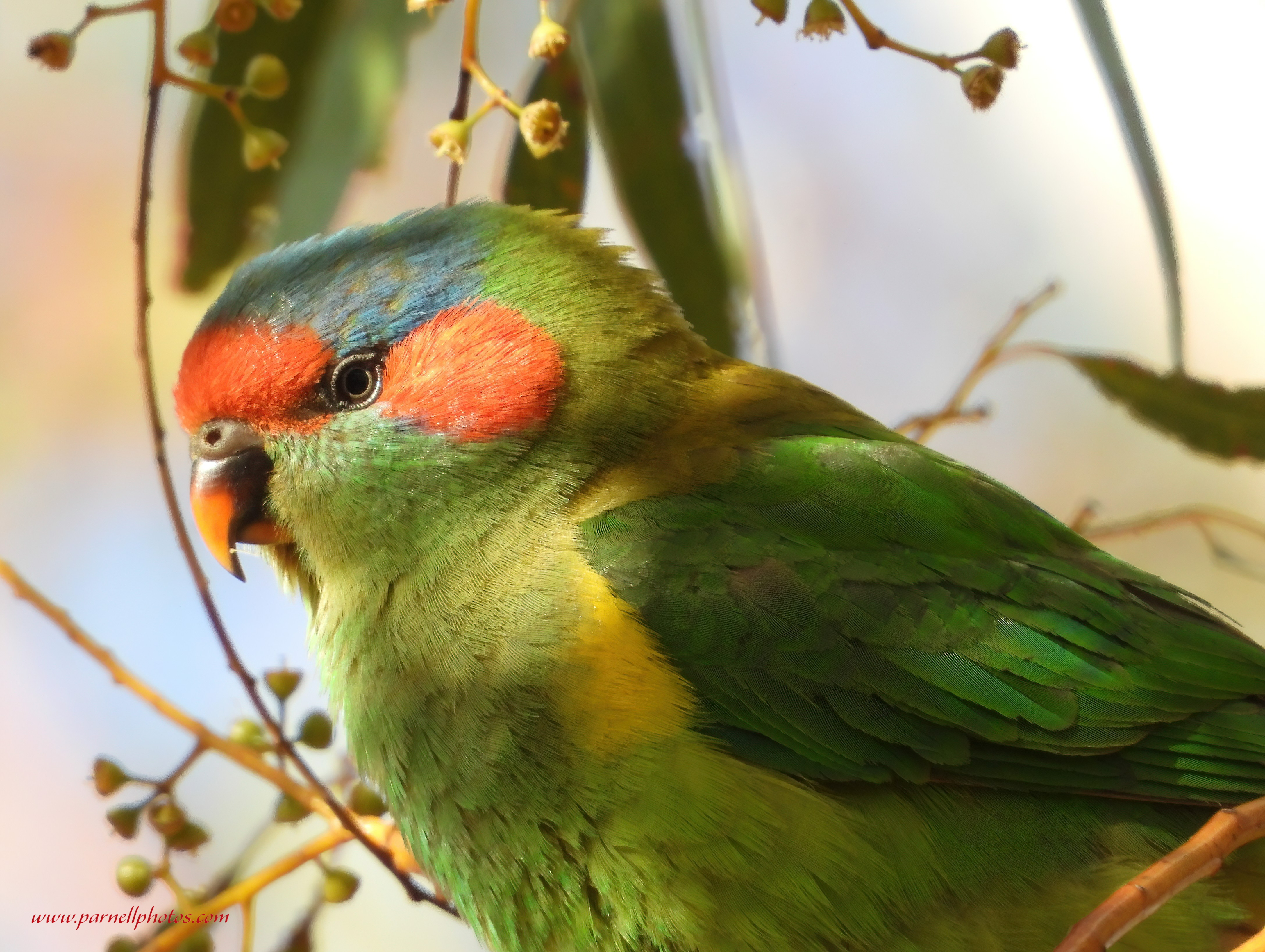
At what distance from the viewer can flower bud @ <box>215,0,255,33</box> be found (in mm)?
1045

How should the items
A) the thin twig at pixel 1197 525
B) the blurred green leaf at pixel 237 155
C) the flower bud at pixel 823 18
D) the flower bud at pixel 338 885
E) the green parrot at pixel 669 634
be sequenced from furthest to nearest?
1. the thin twig at pixel 1197 525
2. the blurred green leaf at pixel 237 155
3. the flower bud at pixel 338 885
4. the flower bud at pixel 823 18
5. the green parrot at pixel 669 634

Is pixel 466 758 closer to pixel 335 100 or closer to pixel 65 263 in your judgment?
pixel 335 100

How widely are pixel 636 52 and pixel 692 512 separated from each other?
0.66m

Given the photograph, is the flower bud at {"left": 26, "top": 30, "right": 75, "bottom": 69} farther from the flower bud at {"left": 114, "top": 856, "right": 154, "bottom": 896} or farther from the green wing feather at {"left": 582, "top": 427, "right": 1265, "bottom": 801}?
the flower bud at {"left": 114, "top": 856, "right": 154, "bottom": 896}

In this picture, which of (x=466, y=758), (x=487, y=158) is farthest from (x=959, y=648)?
(x=487, y=158)

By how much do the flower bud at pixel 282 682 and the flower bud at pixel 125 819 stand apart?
15cm

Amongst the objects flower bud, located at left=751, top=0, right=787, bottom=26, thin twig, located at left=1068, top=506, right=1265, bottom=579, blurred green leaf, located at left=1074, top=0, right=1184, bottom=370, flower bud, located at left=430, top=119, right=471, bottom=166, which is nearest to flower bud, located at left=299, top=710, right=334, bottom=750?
flower bud, located at left=430, top=119, right=471, bottom=166

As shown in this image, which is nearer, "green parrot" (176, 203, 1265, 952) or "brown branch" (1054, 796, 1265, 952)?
"brown branch" (1054, 796, 1265, 952)

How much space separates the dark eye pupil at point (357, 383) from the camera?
1053 mm

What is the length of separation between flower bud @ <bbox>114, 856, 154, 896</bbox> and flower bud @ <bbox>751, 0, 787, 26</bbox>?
0.95 m

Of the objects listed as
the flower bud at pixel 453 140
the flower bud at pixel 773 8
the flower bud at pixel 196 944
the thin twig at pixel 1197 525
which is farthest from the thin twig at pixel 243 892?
the thin twig at pixel 1197 525

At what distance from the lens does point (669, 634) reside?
2.99 feet

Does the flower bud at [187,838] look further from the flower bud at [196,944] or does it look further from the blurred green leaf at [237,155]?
the blurred green leaf at [237,155]

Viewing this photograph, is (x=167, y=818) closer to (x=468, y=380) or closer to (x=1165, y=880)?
(x=468, y=380)
